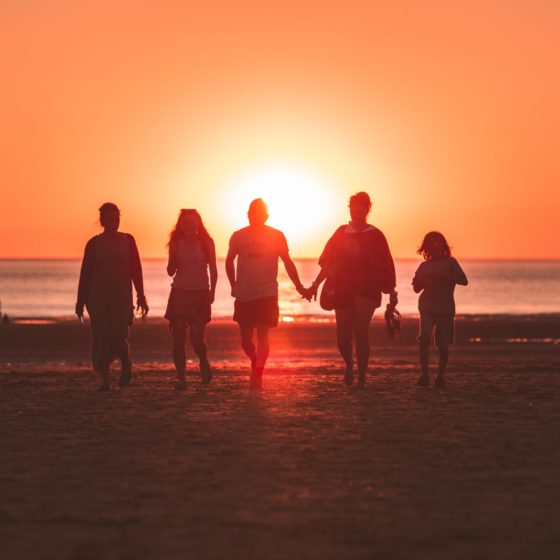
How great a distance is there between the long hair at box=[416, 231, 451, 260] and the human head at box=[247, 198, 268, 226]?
1737 mm

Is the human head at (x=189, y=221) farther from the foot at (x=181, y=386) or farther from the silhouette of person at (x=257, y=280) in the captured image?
the foot at (x=181, y=386)

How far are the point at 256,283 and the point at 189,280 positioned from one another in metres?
0.80

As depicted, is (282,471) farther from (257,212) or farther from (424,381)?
(424,381)

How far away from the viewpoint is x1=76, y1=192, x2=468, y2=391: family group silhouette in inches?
462

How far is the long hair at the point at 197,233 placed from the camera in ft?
39.9

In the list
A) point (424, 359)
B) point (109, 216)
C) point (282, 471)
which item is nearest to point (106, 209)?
point (109, 216)

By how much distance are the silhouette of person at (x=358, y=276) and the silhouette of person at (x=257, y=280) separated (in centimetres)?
46

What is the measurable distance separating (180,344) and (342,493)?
20.7ft

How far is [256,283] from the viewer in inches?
464

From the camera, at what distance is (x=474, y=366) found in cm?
1748

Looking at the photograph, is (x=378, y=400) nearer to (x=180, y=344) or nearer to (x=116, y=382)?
(x=180, y=344)

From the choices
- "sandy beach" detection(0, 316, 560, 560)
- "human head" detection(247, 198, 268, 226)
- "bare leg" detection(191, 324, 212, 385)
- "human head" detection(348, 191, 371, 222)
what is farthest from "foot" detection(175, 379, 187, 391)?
"human head" detection(348, 191, 371, 222)

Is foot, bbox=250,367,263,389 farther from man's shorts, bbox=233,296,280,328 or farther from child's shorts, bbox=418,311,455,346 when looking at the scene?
child's shorts, bbox=418,311,455,346

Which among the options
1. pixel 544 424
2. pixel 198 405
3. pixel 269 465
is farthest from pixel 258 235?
pixel 269 465
